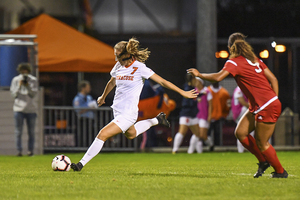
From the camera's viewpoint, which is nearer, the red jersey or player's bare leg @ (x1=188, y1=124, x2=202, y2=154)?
the red jersey

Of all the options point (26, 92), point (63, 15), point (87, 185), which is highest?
point (63, 15)

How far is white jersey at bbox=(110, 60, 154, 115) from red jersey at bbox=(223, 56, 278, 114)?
138 cm

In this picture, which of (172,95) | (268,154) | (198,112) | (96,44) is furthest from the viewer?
(172,95)

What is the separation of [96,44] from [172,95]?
3.94 metres

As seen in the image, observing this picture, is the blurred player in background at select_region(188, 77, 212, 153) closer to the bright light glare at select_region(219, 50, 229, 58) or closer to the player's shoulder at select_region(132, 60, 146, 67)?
the bright light glare at select_region(219, 50, 229, 58)

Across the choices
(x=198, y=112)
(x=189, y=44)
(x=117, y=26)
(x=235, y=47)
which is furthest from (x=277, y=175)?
(x=117, y=26)

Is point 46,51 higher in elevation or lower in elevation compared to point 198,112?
higher

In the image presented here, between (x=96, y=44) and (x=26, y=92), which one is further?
(x=96, y=44)

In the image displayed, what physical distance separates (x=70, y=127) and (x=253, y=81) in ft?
28.1

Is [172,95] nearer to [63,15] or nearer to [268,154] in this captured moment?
[63,15]

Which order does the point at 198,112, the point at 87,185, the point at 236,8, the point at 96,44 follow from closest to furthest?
the point at 87,185
the point at 198,112
the point at 96,44
the point at 236,8

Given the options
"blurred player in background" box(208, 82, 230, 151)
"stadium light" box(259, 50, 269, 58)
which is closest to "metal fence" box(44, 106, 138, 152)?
"blurred player in background" box(208, 82, 230, 151)

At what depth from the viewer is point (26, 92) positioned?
1385 centimetres

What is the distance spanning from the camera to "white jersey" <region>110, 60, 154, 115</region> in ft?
27.8
